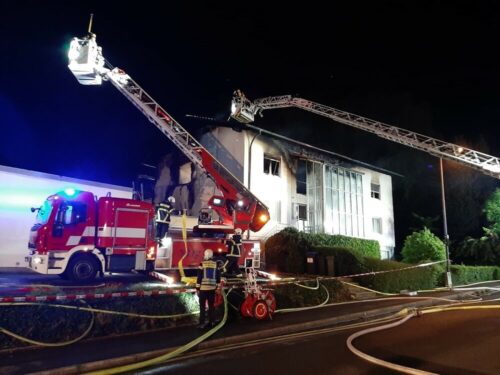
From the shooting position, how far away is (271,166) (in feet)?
80.9

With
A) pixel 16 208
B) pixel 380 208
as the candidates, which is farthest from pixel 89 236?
pixel 380 208

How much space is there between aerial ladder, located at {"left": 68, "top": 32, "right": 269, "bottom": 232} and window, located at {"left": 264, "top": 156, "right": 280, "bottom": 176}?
9.60 meters

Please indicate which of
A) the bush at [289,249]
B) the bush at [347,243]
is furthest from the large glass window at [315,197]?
the bush at [289,249]

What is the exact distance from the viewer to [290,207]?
2497cm

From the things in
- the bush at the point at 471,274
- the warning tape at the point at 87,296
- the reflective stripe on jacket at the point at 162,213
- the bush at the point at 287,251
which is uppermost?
the reflective stripe on jacket at the point at 162,213

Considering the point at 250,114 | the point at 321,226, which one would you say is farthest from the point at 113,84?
the point at 321,226

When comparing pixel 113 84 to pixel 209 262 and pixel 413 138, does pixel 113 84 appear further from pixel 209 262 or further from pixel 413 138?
pixel 413 138

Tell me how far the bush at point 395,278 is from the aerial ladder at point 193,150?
Result: 17.7ft

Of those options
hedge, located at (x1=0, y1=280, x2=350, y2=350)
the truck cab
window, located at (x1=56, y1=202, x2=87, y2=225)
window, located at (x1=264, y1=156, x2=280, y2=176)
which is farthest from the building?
hedge, located at (x1=0, y1=280, x2=350, y2=350)

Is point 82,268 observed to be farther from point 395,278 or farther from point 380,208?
point 380,208

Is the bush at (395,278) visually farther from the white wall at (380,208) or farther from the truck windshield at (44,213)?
the truck windshield at (44,213)

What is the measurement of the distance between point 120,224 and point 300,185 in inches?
645

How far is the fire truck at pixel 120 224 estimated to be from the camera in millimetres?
11492

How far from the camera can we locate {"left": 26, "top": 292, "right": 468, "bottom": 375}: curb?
6125 millimetres
